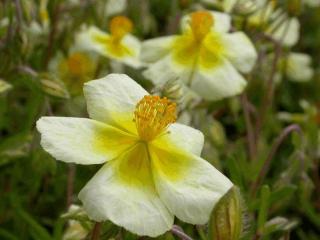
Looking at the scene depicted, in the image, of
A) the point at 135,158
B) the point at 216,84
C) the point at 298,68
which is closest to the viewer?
the point at 135,158

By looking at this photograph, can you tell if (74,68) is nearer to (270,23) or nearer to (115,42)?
(115,42)

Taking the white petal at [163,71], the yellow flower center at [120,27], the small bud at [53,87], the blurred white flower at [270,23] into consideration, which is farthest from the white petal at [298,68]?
the small bud at [53,87]

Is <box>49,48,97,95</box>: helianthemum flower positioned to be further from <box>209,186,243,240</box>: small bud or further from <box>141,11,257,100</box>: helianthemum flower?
<box>209,186,243,240</box>: small bud

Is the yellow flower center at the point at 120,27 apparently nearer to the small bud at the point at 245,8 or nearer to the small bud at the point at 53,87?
the small bud at the point at 245,8

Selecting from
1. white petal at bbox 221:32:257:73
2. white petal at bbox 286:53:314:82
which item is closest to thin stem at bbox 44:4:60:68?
white petal at bbox 221:32:257:73

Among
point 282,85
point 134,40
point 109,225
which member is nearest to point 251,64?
point 134,40

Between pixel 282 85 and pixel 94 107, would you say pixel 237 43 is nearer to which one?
pixel 94 107

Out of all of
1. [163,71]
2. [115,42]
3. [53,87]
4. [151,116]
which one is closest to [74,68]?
[115,42]
